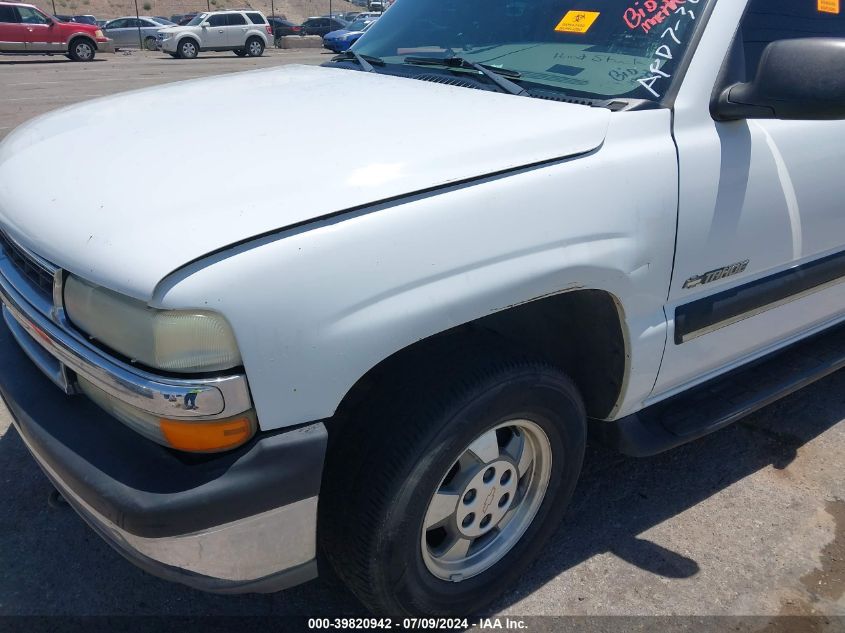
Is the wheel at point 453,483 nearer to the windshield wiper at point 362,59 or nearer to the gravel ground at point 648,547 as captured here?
the gravel ground at point 648,547

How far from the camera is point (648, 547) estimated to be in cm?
262

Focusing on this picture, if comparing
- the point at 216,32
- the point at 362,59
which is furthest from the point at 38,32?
the point at 362,59

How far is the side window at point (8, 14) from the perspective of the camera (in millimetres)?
23312

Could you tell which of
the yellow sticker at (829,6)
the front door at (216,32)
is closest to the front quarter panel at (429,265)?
the yellow sticker at (829,6)

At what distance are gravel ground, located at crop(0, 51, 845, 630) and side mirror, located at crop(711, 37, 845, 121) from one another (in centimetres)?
147

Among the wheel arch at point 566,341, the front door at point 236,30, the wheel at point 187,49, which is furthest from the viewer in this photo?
the front door at point 236,30

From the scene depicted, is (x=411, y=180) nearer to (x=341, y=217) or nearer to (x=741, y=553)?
(x=341, y=217)

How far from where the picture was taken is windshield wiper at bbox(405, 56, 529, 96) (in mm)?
2361

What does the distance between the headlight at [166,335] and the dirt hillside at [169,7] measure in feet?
168

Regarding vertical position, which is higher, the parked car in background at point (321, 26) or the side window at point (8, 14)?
the side window at point (8, 14)

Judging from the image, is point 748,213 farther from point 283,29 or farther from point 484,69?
point 283,29

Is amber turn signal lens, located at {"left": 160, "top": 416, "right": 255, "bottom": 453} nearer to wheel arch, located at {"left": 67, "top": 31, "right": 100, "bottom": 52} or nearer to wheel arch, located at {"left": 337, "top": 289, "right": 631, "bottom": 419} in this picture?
wheel arch, located at {"left": 337, "top": 289, "right": 631, "bottom": 419}

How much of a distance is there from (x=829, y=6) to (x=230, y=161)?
2.29 m

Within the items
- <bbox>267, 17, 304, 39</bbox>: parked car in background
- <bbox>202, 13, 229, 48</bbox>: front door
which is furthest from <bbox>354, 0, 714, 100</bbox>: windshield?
<bbox>267, 17, 304, 39</bbox>: parked car in background
